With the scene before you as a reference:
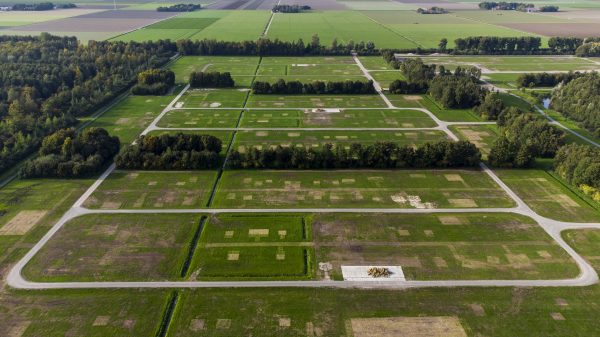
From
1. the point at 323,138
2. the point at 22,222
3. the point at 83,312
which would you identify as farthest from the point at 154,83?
the point at 83,312

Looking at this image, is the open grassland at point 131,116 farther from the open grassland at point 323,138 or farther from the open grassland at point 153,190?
the open grassland at point 323,138

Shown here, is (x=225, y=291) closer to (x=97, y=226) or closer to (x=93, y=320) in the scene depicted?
(x=93, y=320)

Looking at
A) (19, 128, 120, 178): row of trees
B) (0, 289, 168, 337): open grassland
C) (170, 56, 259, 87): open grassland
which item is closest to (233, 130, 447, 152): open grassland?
(19, 128, 120, 178): row of trees

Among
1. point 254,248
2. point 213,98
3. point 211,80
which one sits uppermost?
point 211,80

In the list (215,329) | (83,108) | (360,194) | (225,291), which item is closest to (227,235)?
(225,291)

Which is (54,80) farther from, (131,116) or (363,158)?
(363,158)

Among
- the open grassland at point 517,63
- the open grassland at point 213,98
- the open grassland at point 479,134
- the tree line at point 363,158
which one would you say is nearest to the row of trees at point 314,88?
the open grassland at point 213,98

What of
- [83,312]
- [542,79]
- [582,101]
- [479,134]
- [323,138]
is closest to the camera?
[83,312]
